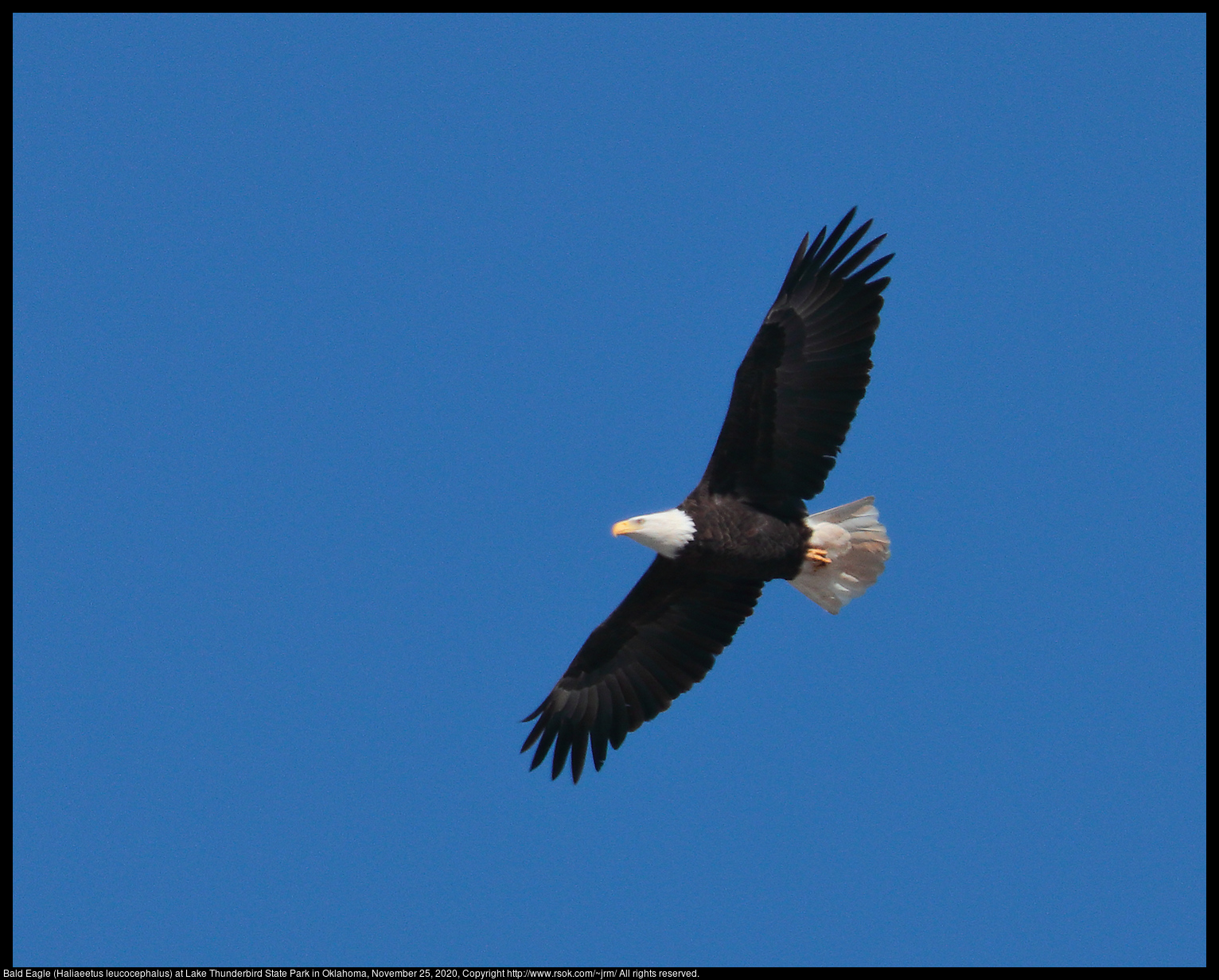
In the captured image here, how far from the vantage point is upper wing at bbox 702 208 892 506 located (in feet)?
40.3

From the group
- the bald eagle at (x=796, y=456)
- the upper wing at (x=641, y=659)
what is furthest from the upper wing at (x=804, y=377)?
the upper wing at (x=641, y=659)

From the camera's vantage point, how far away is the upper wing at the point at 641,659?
13375 mm

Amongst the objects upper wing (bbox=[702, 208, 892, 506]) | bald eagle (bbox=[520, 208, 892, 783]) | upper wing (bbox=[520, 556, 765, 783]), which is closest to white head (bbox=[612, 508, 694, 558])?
bald eagle (bbox=[520, 208, 892, 783])

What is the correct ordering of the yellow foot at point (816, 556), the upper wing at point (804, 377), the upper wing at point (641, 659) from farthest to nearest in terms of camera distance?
the upper wing at point (641, 659) < the yellow foot at point (816, 556) < the upper wing at point (804, 377)

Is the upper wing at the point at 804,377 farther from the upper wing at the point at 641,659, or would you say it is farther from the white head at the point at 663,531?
the upper wing at the point at 641,659

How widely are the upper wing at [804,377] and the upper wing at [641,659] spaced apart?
1.13 m

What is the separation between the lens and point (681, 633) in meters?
13.5

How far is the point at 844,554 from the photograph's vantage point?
12.9 metres

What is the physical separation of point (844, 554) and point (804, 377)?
149 centimetres
